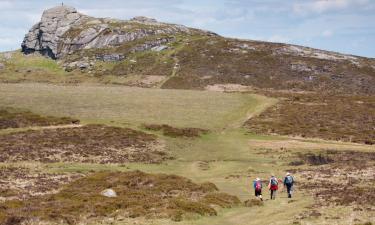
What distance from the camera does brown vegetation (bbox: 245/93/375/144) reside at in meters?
94.4

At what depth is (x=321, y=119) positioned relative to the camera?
107 metres

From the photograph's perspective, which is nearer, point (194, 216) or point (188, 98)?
point (194, 216)

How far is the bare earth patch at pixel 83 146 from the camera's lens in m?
69.2

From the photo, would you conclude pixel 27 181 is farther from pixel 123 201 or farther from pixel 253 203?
pixel 253 203

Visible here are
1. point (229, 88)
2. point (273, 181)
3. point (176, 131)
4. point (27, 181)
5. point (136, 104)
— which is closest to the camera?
point (273, 181)

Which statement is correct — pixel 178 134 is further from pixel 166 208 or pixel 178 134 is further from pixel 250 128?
pixel 166 208

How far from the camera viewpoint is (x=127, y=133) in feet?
280

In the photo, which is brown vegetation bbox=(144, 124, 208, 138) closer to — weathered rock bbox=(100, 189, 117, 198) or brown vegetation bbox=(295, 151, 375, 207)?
brown vegetation bbox=(295, 151, 375, 207)

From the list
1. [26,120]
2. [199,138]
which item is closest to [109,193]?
[199,138]

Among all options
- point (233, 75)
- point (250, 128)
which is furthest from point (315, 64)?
point (250, 128)

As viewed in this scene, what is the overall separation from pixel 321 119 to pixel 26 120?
2362 inches

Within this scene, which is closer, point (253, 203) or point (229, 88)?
point (253, 203)

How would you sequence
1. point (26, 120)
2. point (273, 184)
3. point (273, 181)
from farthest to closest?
point (26, 120) → point (273, 184) → point (273, 181)

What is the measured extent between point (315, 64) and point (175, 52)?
177 ft
